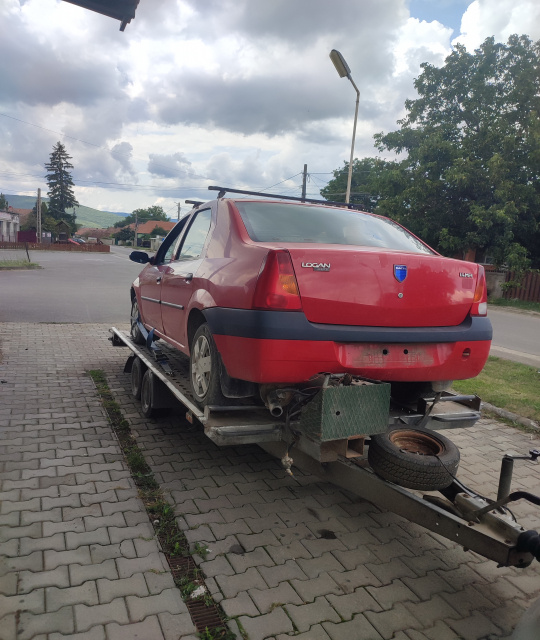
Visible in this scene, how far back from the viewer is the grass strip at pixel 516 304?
20569 millimetres

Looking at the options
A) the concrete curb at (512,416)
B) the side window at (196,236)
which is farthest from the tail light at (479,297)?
the concrete curb at (512,416)

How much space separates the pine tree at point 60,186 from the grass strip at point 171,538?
313ft

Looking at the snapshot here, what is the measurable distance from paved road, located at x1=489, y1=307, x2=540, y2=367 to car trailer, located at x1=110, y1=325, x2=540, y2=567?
6793 mm

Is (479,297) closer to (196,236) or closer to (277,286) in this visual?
(277,286)

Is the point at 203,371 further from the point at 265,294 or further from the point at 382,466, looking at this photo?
the point at 382,466

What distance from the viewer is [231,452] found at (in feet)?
14.4

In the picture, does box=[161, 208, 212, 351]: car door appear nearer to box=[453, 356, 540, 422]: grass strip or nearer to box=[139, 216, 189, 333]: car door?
box=[139, 216, 189, 333]: car door

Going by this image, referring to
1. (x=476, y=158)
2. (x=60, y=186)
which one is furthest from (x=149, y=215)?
(x=476, y=158)

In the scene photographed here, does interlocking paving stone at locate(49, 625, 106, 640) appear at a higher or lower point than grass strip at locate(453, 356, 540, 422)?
lower

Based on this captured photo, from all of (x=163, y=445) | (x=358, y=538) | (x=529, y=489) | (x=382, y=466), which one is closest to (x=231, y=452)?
(x=163, y=445)

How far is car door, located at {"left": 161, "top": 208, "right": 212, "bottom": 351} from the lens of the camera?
4.08 metres

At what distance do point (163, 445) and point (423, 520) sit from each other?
8.16 feet

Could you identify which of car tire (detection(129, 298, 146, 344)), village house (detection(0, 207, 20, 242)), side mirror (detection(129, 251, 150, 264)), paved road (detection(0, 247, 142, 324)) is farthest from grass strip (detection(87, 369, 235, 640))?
village house (detection(0, 207, 20, 242))

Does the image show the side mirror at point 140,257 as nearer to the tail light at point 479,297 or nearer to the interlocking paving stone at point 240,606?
the tail light at point 479,297
